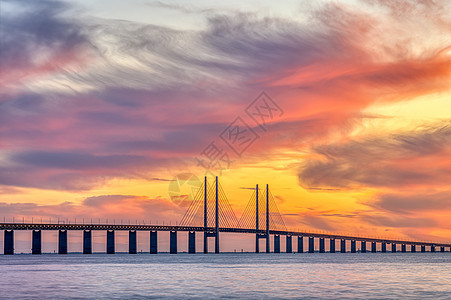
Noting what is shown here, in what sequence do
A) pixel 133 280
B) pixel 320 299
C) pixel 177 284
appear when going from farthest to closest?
pixel 133 280
pixel 177 284
pixel 320 299

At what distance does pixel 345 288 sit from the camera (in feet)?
240

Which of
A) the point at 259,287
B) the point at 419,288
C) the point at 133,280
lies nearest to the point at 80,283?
the point at 133,280

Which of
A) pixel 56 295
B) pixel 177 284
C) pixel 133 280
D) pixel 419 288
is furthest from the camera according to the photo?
pixel 133 280

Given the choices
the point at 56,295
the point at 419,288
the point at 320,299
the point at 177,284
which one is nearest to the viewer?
the point at 320,299

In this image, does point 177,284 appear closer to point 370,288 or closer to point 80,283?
point 80,283

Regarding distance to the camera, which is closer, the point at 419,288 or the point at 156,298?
the point at 156,298

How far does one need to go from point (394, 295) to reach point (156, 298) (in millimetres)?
22661

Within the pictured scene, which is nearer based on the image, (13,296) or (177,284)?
(13,296)

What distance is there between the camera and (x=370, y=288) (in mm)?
73312

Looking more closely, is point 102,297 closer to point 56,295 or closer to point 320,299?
point 56,295

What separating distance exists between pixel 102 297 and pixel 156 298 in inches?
200

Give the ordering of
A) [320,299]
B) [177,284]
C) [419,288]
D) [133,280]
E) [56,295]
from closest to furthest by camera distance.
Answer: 1. [320,299]
2. [56,295]
3. [419,288]
4. [177,284]
5. [133,280]

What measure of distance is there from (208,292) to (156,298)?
8232 mm

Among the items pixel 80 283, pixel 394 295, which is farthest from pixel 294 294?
pixel 80 283
